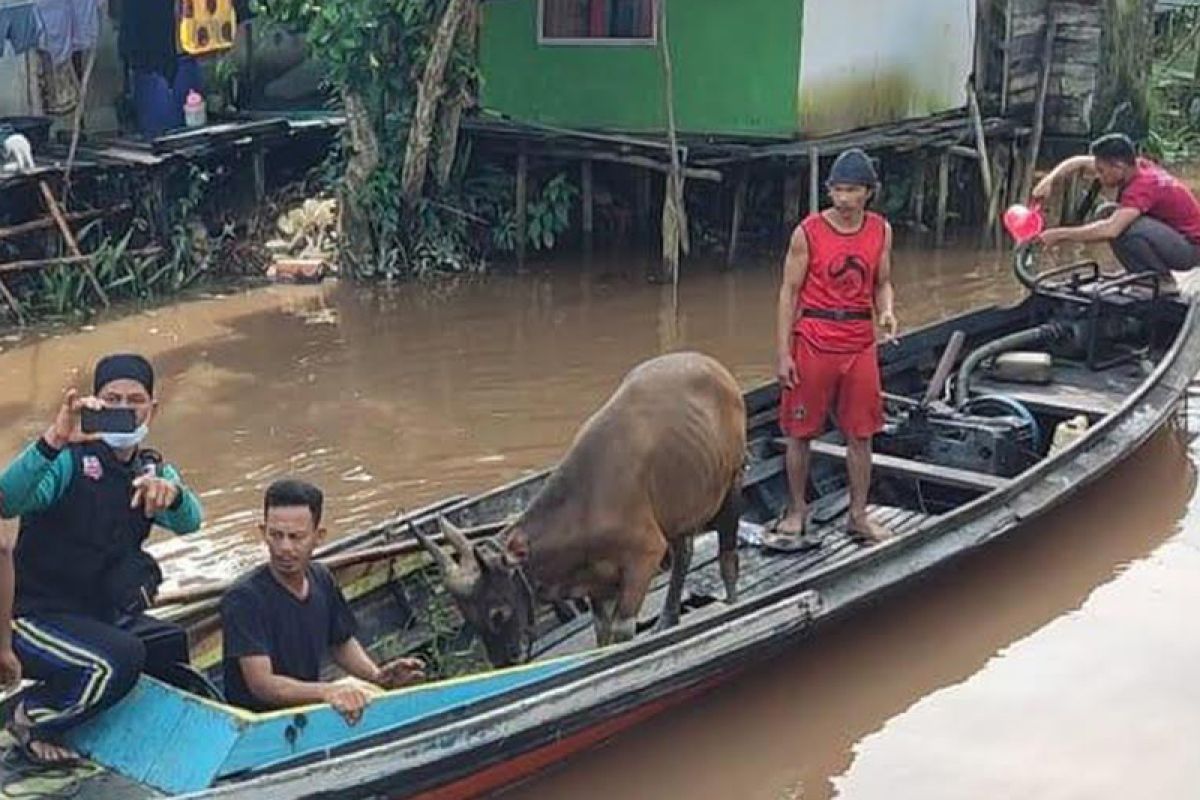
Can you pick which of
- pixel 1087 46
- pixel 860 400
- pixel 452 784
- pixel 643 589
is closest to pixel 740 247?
pixel 1087 46

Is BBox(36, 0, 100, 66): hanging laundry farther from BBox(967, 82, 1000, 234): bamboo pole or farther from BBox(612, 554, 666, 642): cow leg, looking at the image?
BBox(612, 554, 666, 642): cow leg

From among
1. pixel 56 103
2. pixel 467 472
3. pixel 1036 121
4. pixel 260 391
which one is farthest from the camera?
pixel 1036 121

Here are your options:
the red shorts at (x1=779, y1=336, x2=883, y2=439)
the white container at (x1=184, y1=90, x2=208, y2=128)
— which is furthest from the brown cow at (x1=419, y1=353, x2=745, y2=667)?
the white container at (x1=184, y1=90, x2=208, y2=128)

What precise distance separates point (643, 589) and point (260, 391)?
629cm

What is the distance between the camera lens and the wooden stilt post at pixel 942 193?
1725 cm

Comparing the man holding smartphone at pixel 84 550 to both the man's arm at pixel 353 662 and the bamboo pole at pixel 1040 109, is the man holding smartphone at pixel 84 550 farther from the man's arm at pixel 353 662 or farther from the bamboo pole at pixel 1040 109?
the bamboo pole at pixel 1040 109

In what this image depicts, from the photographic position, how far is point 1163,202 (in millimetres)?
9969

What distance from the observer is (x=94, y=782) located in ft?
16.6

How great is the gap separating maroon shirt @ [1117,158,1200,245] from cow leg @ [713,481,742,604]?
4423 millimetres

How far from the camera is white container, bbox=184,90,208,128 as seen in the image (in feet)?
56.9

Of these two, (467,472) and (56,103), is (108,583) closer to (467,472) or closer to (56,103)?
(467,472)

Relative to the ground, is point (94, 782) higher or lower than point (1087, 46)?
lower

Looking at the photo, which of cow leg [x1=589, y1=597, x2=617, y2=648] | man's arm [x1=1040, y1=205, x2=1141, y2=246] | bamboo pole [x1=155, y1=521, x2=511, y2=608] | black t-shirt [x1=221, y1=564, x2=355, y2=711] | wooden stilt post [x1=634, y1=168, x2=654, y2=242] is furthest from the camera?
wooden stilt post [x1=634, y1=168, x2=654, y2=242]

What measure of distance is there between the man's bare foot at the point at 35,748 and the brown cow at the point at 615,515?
1.40 m
